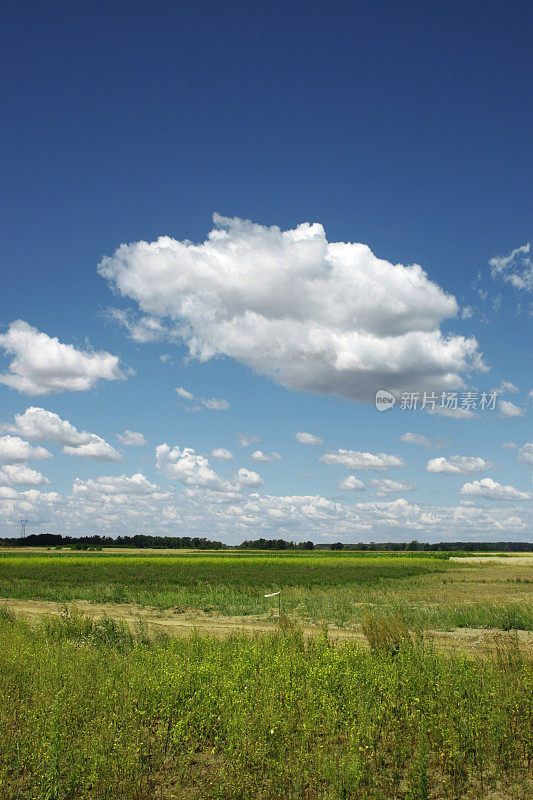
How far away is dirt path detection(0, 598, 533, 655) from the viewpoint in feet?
51.0

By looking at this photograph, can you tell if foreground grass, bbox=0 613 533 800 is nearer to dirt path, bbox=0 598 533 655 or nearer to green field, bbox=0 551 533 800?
green field, bbox=0 551 533 800

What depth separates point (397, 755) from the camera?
22.2ft

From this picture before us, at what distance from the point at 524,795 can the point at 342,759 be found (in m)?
2.08

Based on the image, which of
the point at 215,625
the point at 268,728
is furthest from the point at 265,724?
the point at 215,625

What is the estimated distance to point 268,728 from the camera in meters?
6.87

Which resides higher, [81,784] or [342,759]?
[342,759]

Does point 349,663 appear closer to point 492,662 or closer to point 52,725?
point 492,662

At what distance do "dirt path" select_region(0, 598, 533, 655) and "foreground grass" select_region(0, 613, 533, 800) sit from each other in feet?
12.1

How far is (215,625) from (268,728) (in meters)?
15.2

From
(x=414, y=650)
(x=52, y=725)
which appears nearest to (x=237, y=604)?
(x=414, y=650)

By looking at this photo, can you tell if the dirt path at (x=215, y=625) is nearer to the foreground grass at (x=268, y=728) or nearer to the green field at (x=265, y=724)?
the green field at (x=265, y=724)

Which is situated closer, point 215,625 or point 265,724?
point 265,724

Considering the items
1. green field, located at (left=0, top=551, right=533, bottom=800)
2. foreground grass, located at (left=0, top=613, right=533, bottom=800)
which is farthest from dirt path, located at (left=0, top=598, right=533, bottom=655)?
foreground grass, located at (left=0, top=613, right=533, bottom=800)

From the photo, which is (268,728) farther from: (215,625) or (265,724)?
(215,625)
